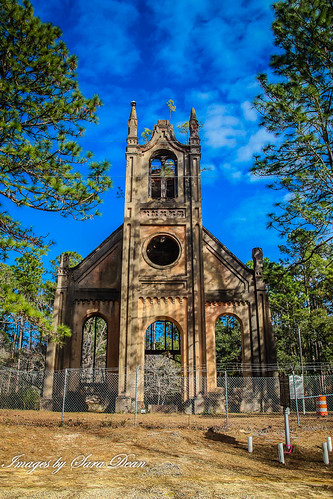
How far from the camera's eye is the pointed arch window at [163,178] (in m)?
23.4

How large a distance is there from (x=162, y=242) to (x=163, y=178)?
13.4ft

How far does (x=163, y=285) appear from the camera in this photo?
20.9 meters

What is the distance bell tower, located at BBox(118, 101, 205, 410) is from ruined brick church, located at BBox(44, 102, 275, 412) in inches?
2.1

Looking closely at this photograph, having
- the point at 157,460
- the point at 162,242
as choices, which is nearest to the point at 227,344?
the point at 162,242

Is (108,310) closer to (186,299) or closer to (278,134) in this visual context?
(186,299)

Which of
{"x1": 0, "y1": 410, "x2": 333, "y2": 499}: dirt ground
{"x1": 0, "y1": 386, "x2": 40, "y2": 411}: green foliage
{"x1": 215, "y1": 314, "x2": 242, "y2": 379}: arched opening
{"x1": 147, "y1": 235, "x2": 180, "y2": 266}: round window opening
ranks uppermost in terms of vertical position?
{"x1": 147, "y1": 235, "x2": 180, "y2": 266}: round window opening

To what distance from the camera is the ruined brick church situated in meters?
19.8

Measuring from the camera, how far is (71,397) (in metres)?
20.5

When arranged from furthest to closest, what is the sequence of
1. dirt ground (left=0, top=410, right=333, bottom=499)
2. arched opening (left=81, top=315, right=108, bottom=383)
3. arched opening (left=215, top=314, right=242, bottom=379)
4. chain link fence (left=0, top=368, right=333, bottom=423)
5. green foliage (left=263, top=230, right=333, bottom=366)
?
arched opening (left=81, top=315, right=108, bottom=383), arched opening (left=215, top=314, right=242, bottom=379), green foliage (left=263, top=230, right=333, bottom=366), chain link fence (left=0, top=368, right=333, bottom=423), dirt ground (left=0, top=410, right=333, bottom=499)

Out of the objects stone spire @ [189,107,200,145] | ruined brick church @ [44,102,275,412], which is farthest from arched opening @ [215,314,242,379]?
stone spire @ [189,107,200,145]

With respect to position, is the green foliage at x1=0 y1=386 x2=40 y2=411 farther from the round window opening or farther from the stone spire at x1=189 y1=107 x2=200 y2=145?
the stone spire at x1=189 y1=107 x2=200 y2=145

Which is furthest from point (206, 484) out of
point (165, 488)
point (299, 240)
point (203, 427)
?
point (299, 240)

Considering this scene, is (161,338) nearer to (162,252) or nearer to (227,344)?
(227,344)

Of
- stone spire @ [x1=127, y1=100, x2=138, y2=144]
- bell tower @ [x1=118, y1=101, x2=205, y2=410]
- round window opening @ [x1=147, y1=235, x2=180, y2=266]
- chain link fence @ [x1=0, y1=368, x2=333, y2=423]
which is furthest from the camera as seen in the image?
round window opening @ [x1=147, y1=235, x2=180, y2=266]
